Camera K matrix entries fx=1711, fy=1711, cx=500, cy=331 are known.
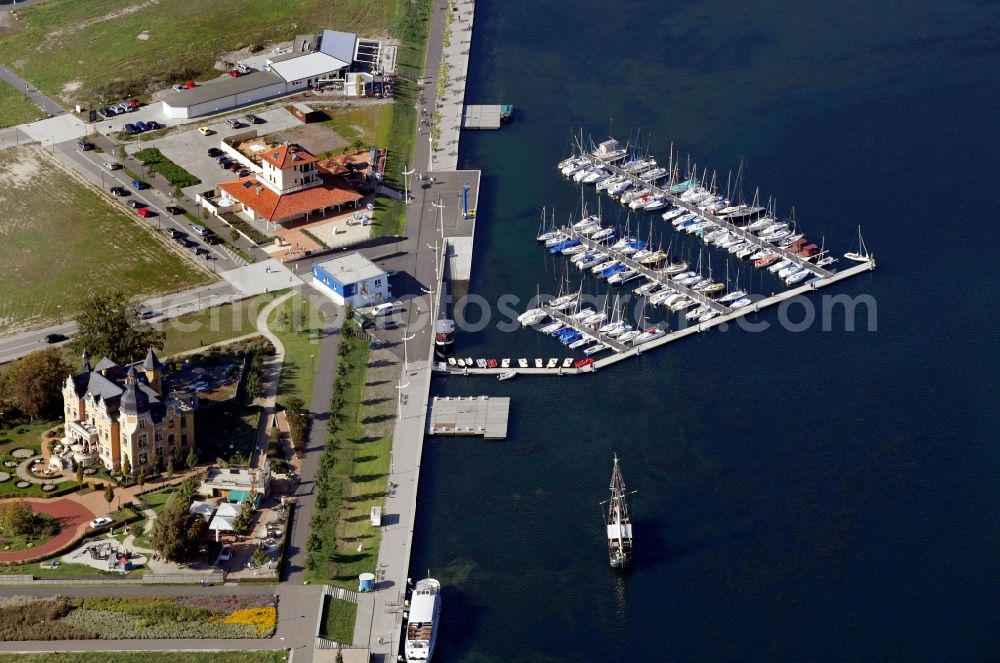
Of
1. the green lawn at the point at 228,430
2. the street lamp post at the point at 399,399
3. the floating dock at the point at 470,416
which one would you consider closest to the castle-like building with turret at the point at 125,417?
the green lawn at the point at 228,430

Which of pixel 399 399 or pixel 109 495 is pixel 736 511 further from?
pixel 109 495

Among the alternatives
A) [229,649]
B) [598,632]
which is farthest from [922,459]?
[229,649]

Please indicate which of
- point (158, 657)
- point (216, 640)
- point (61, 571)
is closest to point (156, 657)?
point (158, 657)

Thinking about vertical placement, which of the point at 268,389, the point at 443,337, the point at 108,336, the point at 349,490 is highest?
the point at 443,337

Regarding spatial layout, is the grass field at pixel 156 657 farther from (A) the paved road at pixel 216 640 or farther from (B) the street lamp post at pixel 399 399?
(B) the street lamp post at pixel 399 399

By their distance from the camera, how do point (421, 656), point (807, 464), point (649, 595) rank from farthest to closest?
point (807, 464), point (649, 595), point (421, 656)

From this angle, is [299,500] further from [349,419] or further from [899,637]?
[899,637]
